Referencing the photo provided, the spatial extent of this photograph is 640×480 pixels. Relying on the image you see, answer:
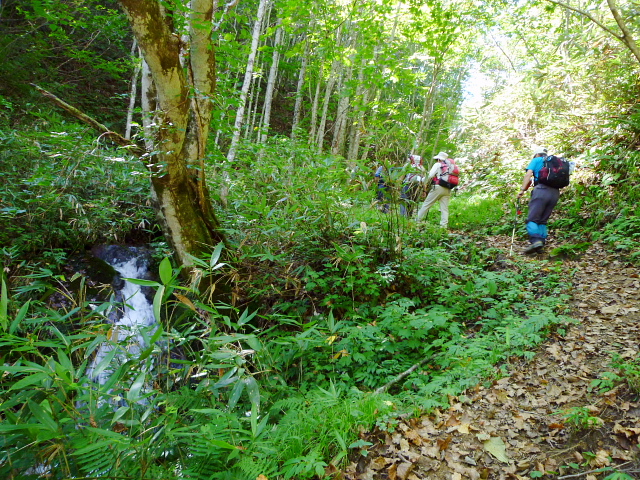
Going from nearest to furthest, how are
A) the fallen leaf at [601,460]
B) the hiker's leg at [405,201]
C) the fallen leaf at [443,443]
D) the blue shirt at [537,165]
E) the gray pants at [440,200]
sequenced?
the fallen leaf at [601,460] → the fallen leaf at [443,443] → the hiker's leg at [405,201] → the blue shirt at [537,165] → the gray pants at [440,200]

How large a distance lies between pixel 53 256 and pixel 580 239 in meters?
9.10

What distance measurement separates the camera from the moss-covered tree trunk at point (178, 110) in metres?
3.55

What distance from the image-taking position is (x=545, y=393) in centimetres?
289

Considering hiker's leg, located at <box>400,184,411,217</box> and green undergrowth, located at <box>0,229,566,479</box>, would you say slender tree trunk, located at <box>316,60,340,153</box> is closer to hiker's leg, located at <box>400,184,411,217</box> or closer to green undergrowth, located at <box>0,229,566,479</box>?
hiker's leg, located at <box>400,184,411,217</box>

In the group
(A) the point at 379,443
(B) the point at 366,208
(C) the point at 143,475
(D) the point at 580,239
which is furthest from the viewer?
(D) the point at 580,239

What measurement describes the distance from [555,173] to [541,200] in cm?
51

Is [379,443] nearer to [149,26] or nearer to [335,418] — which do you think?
[335,418]

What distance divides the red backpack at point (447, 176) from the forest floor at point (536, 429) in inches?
180

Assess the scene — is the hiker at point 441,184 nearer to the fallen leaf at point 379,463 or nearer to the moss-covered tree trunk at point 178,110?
the moss-covered tree trunk at point 178,110

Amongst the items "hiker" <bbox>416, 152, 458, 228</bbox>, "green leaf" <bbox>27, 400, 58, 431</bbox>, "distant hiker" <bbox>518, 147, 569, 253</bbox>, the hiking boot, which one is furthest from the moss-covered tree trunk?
"distant hiker" <bbox>518, 147, 569, 253</bbox>

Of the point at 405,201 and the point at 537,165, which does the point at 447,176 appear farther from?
the point at 405,201

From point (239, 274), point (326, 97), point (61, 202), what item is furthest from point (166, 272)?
point (326, 97)

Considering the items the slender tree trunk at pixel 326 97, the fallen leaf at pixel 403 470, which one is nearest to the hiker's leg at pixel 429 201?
the slender tree trunk at pixel 326 97

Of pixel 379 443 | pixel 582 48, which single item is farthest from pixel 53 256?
pixel 582 48
